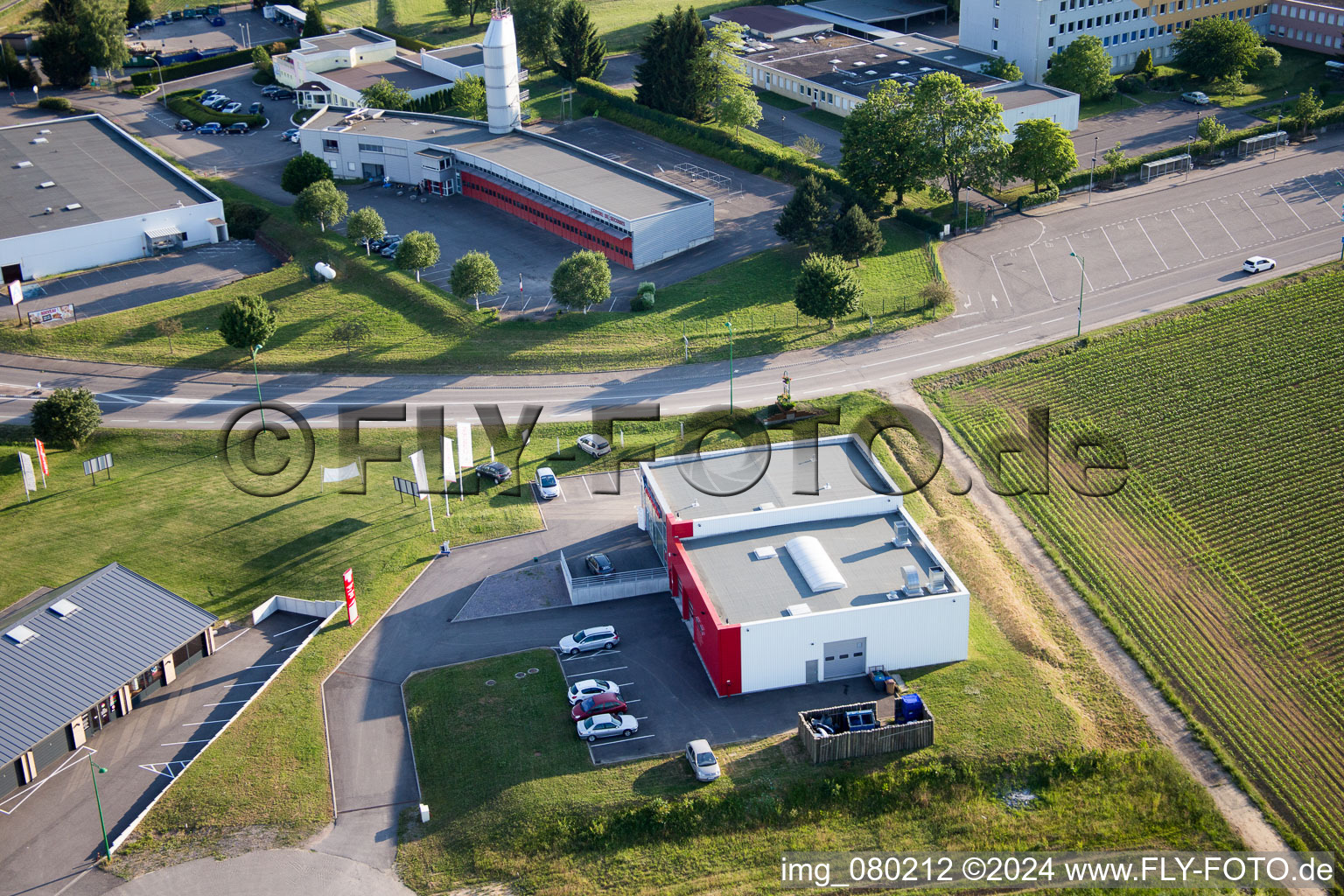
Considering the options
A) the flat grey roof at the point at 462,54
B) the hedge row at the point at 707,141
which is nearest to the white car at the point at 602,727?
the hedge row at the point at 707,141

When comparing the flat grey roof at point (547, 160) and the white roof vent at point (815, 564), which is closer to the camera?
the white roof vent at point (815, 564)

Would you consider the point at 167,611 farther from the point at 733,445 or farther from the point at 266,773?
the point at 733,445

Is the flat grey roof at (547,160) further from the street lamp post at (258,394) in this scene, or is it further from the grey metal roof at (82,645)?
the grey metal roof at (82,645)

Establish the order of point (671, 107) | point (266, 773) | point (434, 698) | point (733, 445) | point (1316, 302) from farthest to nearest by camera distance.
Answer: point (671, 107), point (1316, 302), point (733, 445), point (434, 698), point (266, 773)

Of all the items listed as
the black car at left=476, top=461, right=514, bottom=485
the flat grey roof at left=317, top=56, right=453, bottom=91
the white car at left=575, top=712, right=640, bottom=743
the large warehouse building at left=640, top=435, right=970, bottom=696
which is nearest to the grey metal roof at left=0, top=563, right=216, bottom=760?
the black car at left=476, top=461, right=514, bottom=485

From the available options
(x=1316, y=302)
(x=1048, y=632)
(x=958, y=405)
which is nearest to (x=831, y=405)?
(x=958, y=405)
